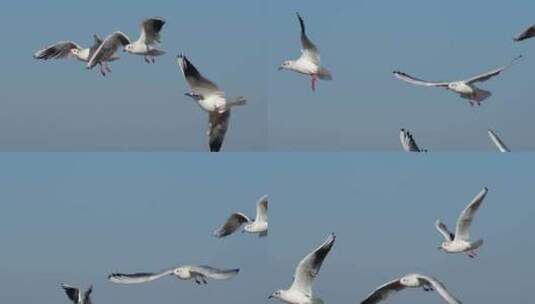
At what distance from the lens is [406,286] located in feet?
16.9

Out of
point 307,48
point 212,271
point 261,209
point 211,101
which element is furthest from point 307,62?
point 212,271

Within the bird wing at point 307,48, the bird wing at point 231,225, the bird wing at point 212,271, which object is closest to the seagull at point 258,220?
the bird wing at point 231,225

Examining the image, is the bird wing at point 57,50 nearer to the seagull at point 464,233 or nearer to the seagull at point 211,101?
the seagull at point 211,101

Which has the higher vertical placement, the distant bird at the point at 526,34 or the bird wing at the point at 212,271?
the distant bird at the point at 526,34

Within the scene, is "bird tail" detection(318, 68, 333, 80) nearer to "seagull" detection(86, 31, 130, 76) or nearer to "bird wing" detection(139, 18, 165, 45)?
"bird wing" detection(139, 18, 165, 45)

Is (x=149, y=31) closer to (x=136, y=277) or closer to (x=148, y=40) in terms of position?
(x=148, y=40)

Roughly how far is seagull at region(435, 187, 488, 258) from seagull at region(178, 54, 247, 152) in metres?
1.08

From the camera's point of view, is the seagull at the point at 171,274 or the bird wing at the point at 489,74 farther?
the seagull at the point at 171,274

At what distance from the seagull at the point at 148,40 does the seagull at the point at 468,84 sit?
43.7 inches

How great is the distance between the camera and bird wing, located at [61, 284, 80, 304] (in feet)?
17.0

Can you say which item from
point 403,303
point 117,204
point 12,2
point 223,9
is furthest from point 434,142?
point 12,2

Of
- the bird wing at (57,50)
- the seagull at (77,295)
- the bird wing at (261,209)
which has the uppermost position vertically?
the bird wing at (57,50)

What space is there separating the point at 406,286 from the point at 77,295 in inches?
60.1

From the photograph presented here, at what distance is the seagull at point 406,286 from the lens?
202 inches
